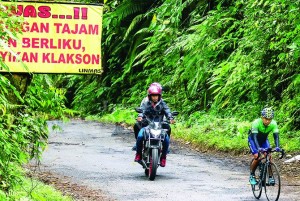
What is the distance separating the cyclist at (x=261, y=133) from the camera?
1014 cm

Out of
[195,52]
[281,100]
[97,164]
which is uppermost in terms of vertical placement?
[195,52]

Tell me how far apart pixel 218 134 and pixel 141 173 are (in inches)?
198

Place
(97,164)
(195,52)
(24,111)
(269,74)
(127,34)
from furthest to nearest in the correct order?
(127,34)
(195,52)
(269,74)
(97,164)
(24,111)

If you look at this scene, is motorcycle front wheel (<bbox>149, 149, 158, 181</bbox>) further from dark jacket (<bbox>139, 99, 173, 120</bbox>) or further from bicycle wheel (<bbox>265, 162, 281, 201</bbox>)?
bicycle wheel (<bbox>265, 162, 281, 201</bbox>)

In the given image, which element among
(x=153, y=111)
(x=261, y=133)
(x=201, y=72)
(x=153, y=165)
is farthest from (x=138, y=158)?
(x=201, y=72)

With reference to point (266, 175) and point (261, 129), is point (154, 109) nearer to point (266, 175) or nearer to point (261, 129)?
point (261, 129)

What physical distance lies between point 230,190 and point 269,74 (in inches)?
299

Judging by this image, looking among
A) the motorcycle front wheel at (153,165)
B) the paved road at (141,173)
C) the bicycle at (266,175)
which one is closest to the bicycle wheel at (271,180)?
the bicycle at (266,175)

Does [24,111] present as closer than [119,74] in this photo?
Yes

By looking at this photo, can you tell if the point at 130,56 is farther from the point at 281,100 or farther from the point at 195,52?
the point at 281,100

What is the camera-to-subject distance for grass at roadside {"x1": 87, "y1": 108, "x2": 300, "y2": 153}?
51.8 ft

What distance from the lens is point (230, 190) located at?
35.7 feet

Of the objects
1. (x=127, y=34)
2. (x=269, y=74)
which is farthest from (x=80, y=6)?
(x=127, y=34)

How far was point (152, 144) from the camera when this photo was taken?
1221 centimetres
